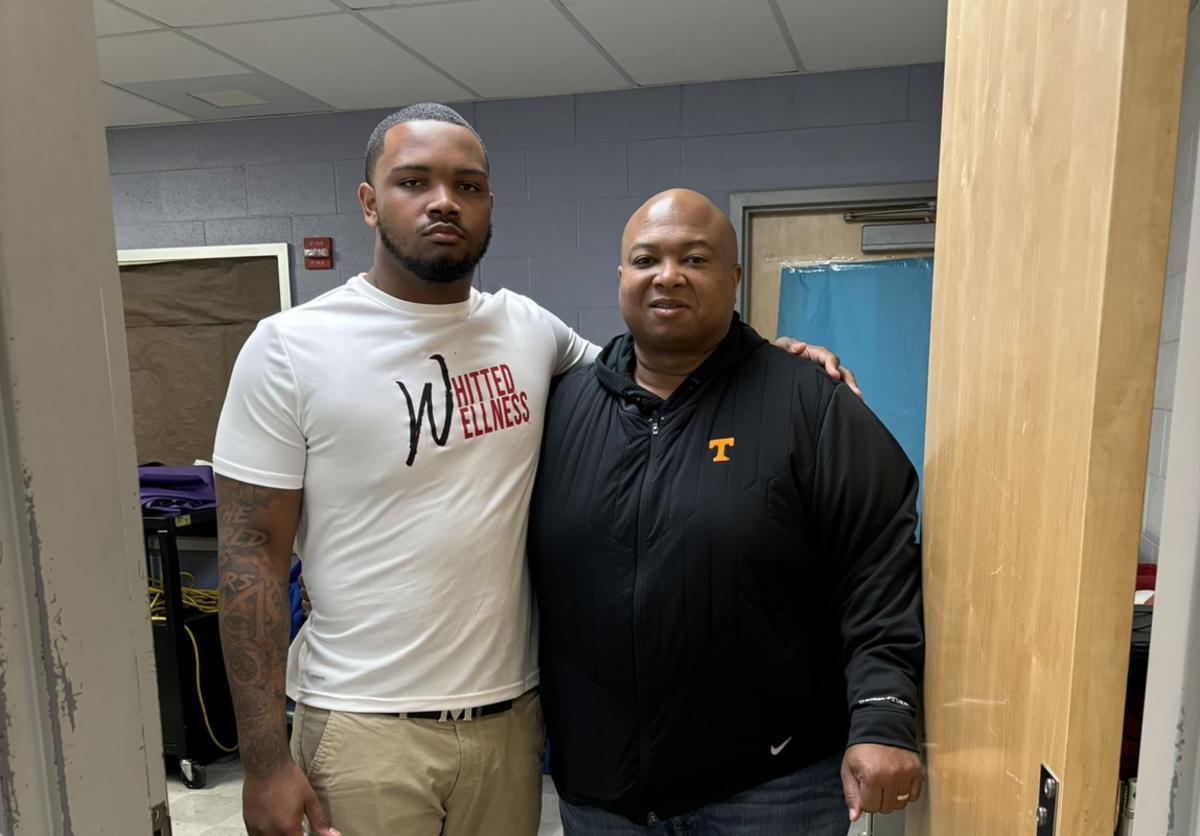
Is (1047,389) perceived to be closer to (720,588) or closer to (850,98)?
(720,588)

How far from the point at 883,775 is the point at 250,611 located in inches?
36.5

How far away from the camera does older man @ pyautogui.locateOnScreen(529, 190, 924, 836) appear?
119 cm

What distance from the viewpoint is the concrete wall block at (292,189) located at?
364 centimetres

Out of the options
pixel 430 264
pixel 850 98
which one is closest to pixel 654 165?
pixel 850 98

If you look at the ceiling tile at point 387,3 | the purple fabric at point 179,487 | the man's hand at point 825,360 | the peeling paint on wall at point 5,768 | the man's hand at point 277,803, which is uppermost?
the ceiling tile at point 387,3

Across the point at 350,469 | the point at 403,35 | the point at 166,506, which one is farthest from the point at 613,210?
the point at 350,469

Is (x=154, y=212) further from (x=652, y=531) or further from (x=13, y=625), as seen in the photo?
(x=13, y=625)

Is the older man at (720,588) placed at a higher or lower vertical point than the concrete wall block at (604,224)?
lower

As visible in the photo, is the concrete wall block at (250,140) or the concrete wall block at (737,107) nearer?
the concrete wall block at (737,107)

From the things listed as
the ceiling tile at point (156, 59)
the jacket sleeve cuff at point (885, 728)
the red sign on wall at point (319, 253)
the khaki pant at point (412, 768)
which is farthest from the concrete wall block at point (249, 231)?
the jacket sleeve cuff at point (885, 728)

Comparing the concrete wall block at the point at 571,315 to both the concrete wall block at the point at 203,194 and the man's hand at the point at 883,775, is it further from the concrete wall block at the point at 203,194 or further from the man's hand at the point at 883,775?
the man's hand at the point at 883,775

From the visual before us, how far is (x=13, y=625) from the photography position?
0.48m

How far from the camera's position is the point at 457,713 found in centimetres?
127

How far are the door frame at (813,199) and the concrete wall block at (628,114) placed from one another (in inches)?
16.0
